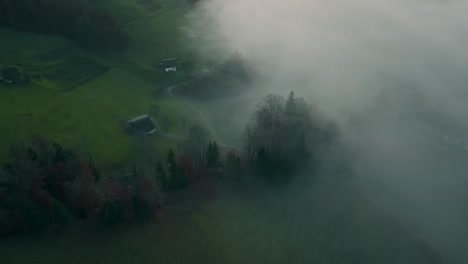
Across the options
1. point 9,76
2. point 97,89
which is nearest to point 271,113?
point 97,89

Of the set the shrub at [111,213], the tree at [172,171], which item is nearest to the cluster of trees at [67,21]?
the tree at [172,171]

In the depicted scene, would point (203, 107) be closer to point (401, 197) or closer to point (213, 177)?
point (213, 177)

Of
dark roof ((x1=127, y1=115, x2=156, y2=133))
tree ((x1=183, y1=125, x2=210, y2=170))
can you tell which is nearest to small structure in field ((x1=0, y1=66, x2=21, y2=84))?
dark roof ((x1=127, y1=115, x2=156, y2=133))

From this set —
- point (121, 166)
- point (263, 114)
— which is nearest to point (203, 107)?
point (263, 114)

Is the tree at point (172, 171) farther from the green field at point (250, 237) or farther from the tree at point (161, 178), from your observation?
the green field at point (250, 237)

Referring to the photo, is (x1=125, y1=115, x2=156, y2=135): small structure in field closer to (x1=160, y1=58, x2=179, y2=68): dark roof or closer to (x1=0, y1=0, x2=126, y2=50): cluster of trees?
(x1=160, y1=58, x2=179, y2=68): dark roof

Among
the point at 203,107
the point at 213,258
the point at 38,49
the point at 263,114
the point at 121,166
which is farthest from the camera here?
the point at 38,49

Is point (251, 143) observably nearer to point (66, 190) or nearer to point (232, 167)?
point (232, 167)

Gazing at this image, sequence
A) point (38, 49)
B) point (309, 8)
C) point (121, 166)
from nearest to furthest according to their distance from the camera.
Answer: point (121, 166) → point (38, 49) → point (309, 8)
